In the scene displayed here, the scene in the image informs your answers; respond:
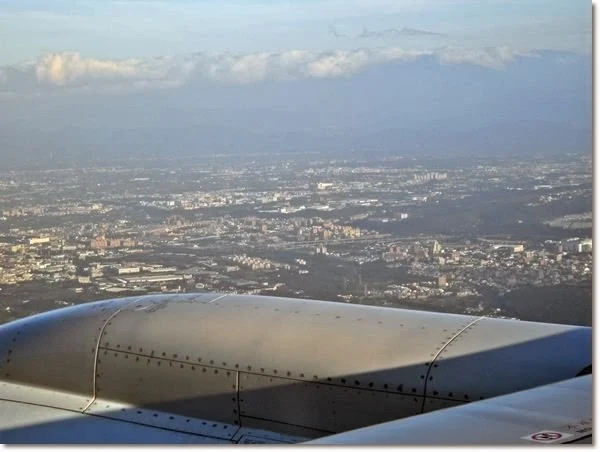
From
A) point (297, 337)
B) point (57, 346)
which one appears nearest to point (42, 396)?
point (57, 346)

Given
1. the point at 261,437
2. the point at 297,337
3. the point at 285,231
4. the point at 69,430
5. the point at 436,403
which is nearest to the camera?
the point at 436,403

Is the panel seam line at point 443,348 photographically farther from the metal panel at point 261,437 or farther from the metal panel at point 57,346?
the metal panel at point 57,346

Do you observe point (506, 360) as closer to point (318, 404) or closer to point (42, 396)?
point (318, 404)

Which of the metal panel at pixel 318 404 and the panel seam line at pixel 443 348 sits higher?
the panel seam line at pixel 443 348

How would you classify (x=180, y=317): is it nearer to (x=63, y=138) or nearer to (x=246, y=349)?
(x=246, y=349)

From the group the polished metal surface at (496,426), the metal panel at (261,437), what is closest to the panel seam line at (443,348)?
the metal panel at (261,437)

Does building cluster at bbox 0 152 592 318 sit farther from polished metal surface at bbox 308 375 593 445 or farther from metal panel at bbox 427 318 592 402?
polished metal surface at bbox 308 375 593 445

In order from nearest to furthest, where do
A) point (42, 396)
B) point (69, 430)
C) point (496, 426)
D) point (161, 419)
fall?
1. point (496, 426)
2. point (161, 419)
3. point (69, 430)
4. point (42, 396)
